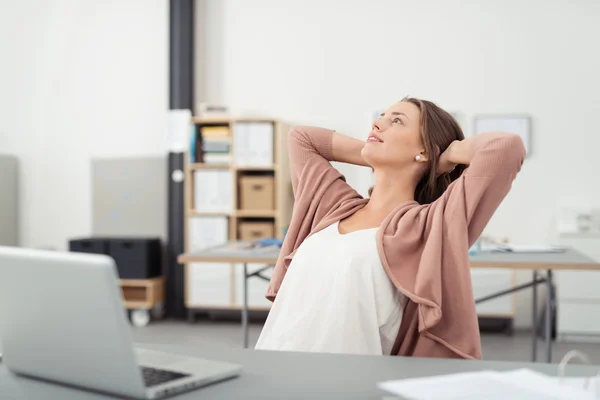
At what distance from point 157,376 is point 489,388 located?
0.48 metres

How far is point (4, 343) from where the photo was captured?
1150 millimetres

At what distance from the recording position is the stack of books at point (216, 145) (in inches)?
214

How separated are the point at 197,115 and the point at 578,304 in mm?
3080

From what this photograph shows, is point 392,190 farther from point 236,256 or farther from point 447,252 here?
point 236,256

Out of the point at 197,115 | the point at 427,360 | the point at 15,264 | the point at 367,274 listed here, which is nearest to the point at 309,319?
the point at 367,274

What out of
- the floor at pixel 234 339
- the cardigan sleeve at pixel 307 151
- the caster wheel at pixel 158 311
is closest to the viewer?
the cardigan sleeve at pixel 307 151

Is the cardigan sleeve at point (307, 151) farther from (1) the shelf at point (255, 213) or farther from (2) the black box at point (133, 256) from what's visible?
(2) the black box at point (133, 256)

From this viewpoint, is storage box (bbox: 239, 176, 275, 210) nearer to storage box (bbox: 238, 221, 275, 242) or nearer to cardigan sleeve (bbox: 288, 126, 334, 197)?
storage box (bbox: 238, 221, 275, 242)

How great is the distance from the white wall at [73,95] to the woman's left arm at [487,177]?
14.2 feet

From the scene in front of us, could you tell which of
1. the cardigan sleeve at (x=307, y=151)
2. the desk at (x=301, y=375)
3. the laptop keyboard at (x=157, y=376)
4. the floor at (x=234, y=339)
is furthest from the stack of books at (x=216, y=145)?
the laptop keyboard at (x=157, y=376)

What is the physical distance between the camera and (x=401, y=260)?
1808 millimetres

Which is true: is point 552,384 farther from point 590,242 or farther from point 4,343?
point 590,242

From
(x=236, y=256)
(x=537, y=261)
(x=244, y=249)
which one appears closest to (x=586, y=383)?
(x=537, y=261)

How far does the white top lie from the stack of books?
11.8 ft
